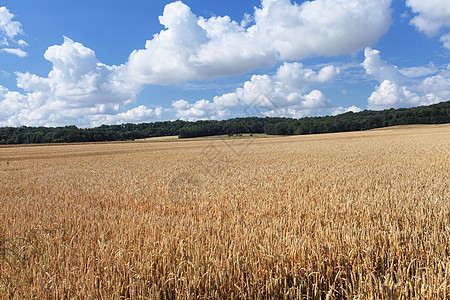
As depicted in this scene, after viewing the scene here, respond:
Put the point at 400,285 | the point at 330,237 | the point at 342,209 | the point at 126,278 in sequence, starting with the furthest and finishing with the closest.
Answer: the point at 342,209 → the point at 330,237 → the point at 126,278 → the point at 400,285

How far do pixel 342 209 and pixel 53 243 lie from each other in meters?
4.67

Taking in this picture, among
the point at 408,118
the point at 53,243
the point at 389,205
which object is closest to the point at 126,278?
the point at 53,243

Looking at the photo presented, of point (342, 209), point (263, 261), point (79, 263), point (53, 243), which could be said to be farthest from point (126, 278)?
point (342, 209)

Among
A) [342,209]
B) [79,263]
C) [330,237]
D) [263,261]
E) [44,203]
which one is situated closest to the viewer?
[263,261]

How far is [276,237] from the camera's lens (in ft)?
12.0

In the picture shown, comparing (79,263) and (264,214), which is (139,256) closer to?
(79,263)

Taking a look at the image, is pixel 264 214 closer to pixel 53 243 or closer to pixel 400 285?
pixel 400 285

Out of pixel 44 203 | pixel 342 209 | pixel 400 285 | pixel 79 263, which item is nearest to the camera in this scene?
pixel 400 285

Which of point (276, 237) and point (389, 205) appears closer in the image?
point (276, 237)

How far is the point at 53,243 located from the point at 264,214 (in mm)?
3348

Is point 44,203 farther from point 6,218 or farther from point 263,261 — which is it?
point 263,261

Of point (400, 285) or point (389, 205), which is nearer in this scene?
point (400, 285)

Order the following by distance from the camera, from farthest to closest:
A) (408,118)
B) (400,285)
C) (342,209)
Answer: (408,118) < (342,209) < (400,285)

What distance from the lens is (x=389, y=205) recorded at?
201 inches
